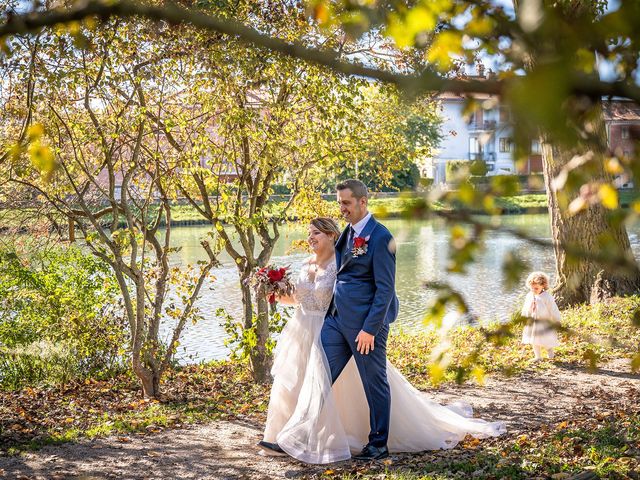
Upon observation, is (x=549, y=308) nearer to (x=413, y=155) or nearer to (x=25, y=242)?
(x=413, y=155)

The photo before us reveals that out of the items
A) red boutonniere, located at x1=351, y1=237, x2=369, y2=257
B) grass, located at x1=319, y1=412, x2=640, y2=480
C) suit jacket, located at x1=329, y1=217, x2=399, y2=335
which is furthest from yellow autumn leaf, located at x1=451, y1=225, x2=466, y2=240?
red boutonniere, located at x1=351, y1=237, x2=369, y2=257

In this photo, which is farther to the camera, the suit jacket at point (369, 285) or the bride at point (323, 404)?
the bride at point (323, 404)

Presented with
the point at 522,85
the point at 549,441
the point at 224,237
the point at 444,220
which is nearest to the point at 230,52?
the point at 224,237

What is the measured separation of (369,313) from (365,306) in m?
0.10

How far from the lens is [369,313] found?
6.00m

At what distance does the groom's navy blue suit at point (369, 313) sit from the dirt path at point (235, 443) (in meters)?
0.66

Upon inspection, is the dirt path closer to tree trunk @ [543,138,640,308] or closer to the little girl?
the little girl

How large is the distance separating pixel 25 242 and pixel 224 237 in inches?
146

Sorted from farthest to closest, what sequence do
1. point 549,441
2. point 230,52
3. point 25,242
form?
point 25,242 < point 230,52 < point 549,441

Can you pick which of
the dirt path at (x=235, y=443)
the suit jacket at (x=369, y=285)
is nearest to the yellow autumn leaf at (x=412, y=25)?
the suit jacket at (x=369, y=285)

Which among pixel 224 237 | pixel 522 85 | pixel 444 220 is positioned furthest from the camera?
pixel 224 237

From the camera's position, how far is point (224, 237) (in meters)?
8.99

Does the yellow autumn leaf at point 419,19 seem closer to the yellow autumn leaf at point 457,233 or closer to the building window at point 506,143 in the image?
the building window at point 506,143

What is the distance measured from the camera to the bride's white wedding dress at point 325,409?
6.12 metres
